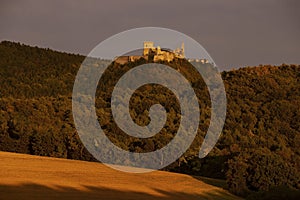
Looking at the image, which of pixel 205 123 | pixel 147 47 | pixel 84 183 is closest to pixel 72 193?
pixel 84 183

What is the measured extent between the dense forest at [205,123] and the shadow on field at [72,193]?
4327mm

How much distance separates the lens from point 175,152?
46500 millimetres

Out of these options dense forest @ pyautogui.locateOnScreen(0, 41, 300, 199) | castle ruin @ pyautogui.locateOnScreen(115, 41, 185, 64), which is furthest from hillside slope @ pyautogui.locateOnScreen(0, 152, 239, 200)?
castle ruin @ pyautogui.locateOnScreen(115, 41, 185, 64)

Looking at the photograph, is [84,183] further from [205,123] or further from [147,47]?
[147,47]

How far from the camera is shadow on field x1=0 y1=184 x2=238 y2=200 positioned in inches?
906

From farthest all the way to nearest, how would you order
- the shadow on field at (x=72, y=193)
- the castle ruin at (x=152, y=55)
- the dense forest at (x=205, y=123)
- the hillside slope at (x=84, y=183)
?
the castle ruin at (x=152, y=55)
the dense forest at (x=205, y=123)
the hillside slope at (x=84, y=183)
the shadow on field at (x=72, y=193)

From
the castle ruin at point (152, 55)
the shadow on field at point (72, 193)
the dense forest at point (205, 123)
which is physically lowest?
the shadow on field at point (72, 193)

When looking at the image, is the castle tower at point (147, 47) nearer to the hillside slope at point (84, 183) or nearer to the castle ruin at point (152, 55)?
the castle ruin at point (152, 55)

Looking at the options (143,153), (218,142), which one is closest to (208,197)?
(143,153)

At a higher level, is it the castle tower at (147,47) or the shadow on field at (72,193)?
the castle tower at (147,47)

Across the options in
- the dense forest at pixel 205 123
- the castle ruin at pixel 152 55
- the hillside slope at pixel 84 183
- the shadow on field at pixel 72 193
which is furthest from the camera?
the castle ruin at pixel 152 55

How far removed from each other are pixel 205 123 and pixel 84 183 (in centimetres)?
2803

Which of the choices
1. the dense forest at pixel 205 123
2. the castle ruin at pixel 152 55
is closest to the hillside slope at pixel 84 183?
the dense forest at pixel 205 123

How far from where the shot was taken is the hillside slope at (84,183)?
24.4 meters
